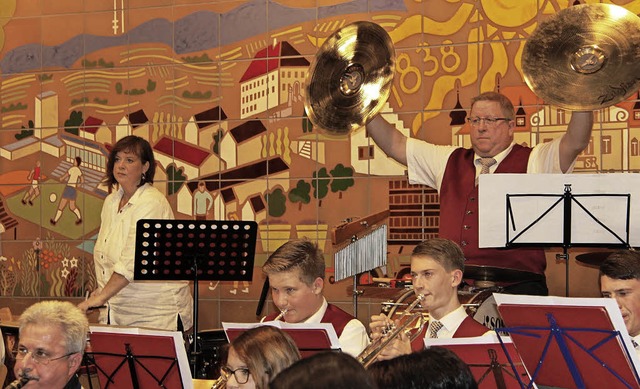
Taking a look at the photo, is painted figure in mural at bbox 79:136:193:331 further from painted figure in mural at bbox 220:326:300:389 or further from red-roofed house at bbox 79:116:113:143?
painted figure in mural at bbox 220:326:300:389

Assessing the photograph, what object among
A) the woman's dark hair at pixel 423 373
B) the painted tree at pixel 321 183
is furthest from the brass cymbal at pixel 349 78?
the woman's dark hair at pixel 423 373

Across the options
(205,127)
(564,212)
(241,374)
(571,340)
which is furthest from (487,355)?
(205,127)

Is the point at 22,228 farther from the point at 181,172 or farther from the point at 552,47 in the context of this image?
the point at 552,47

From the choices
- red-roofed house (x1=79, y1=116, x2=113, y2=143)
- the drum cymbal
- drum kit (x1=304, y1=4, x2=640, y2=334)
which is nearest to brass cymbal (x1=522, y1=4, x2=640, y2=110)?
drum kit (x1=304, y1=4, x2=640, y2=334)

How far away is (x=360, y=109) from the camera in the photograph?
5.62 meters

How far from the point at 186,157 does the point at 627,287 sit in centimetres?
427

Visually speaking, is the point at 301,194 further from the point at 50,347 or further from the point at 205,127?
the point at 50,347

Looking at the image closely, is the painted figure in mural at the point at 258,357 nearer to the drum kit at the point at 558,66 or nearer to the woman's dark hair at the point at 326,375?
the woman's dark hair at the point at 326,375

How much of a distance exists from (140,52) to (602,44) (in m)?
4.00

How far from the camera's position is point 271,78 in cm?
745

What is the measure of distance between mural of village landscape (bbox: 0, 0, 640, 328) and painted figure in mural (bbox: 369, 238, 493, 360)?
1.79 m

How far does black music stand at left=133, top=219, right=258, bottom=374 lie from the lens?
5.31m

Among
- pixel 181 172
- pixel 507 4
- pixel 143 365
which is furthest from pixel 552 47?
pixel 181 172

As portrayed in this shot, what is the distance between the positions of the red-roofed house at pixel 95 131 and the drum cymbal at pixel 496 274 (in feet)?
12.9
